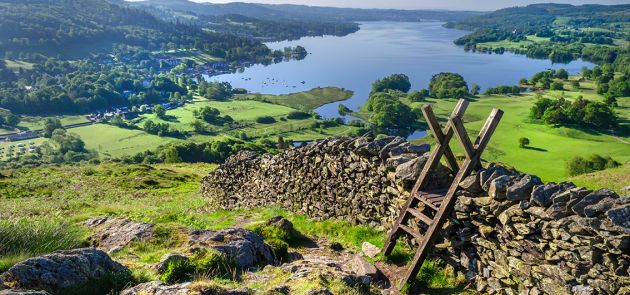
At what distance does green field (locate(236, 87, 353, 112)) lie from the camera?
164875 mm

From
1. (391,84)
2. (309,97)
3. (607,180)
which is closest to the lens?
(607,180)

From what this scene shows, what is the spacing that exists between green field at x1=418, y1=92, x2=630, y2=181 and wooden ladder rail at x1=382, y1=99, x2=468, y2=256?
48.9m

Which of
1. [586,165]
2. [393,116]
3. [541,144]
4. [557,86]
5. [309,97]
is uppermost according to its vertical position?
[586,165]

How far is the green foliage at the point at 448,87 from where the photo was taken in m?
146

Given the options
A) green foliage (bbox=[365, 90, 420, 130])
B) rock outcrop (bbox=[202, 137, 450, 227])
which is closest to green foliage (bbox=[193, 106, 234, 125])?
green foliage (bbox=[365, 90, 420, 130])

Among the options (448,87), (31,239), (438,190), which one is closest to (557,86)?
(448,87)

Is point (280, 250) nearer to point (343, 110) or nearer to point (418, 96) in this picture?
point (343, 110)

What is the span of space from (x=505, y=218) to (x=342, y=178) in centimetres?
676

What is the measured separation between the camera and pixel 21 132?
458ft

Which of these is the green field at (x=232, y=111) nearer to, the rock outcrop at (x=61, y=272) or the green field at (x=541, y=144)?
the green field at (x=541, y=144)

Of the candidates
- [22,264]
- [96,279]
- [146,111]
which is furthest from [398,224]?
[146,111]

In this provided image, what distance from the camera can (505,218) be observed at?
822 cm

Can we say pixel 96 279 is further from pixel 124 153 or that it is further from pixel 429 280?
pixel 124 153

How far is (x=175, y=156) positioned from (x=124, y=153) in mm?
37786
